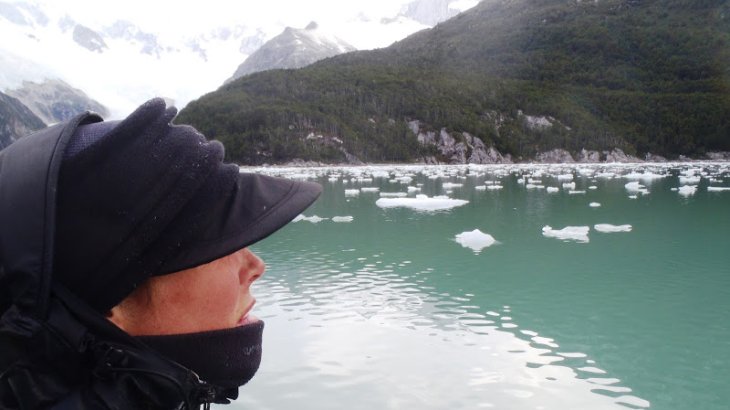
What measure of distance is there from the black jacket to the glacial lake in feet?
13.2

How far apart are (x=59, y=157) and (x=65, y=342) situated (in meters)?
0.28

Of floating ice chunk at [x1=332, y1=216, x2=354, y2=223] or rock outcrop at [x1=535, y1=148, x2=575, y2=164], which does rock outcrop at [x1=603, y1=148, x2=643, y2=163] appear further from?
floating ice chunk at [x1=332, y1=216, x2=354, y2=223]

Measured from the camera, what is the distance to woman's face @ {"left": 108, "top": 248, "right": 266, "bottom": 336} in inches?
40.4

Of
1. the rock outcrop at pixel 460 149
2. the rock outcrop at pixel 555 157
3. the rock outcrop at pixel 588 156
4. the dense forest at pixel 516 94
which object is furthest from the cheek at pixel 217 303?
the rock outcrop at pixel 588 156

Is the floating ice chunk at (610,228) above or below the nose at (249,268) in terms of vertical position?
below

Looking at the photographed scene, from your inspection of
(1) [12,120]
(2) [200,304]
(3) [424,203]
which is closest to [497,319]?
(2) [200,304]

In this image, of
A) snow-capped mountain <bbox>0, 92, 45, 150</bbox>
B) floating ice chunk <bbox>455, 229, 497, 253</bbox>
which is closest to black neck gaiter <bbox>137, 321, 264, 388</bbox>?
floating ice chunk <bbox>455, 229, 497, 253</bbox>

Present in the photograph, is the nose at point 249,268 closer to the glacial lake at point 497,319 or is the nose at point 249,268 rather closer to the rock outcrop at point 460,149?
the glacial lake at point 497,319

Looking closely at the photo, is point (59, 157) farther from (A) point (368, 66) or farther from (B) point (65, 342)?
(A) point (368, 66)

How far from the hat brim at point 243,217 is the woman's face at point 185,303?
Result: 5cm

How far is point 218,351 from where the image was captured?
1.11 m

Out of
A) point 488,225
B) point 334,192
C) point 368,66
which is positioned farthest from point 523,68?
point 488,225

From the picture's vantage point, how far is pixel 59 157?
0.87 m

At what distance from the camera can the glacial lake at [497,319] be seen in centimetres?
496
